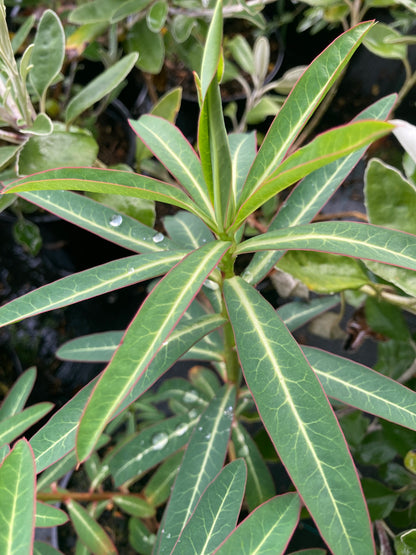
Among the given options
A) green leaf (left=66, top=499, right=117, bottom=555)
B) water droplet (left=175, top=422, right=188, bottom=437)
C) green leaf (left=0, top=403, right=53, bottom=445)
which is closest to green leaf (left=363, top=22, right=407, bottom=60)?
water droplet (left=175, top=422, right=188, bottom=437)

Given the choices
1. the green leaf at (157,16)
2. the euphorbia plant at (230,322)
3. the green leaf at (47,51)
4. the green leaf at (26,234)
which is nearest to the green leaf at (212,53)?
the euphorbia plant at (230,322)

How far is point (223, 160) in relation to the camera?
0.52 metres

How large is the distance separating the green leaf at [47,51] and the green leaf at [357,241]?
679mm

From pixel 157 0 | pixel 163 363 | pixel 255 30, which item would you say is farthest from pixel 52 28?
pixel 255 30

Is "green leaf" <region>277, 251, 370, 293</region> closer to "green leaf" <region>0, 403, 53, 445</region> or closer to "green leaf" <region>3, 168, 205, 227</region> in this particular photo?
"green leaf" <region>3, 168, 205, 227</region>

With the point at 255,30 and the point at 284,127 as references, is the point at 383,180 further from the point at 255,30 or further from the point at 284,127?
the point at 255,30

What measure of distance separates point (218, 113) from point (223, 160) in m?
0.06

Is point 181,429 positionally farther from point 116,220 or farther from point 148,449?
point 116,220

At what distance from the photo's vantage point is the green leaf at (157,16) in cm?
110

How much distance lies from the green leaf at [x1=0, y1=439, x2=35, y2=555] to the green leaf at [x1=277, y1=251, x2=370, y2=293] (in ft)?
1.62

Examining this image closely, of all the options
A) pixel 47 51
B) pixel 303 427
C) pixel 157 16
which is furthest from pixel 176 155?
pixel 157 16

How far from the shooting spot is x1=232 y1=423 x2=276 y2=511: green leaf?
0.84 metres

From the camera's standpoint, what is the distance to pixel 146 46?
4.09 ft

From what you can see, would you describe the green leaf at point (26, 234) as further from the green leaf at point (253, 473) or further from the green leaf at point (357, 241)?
the green leaf at point (357, 241)
